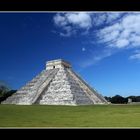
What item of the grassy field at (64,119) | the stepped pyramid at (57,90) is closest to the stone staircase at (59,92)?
the stepped pyramid at (57,90)

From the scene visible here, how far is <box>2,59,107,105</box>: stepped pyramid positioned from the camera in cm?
2386

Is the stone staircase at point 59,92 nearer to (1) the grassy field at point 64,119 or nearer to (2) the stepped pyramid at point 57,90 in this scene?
(2) the stepped pyramid at point 57,90

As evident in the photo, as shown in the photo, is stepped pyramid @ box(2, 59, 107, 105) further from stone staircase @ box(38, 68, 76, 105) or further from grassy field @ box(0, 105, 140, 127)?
grassy field @ box(0, 105, 140, 127)

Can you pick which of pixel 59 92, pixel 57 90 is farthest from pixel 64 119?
pixel 57 90

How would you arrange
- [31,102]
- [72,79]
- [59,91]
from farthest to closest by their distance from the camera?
[72,79]
[59,91]
[31,102]

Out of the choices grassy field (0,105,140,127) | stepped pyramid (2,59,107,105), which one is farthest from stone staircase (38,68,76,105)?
grassy field (0,105,140,127)

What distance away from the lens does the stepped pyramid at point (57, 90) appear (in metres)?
23.9

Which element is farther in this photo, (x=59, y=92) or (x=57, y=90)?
(x=57, y=90)

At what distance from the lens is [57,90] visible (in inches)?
1000

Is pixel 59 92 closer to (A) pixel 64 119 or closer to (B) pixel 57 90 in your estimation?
(B) pixel 57 90
